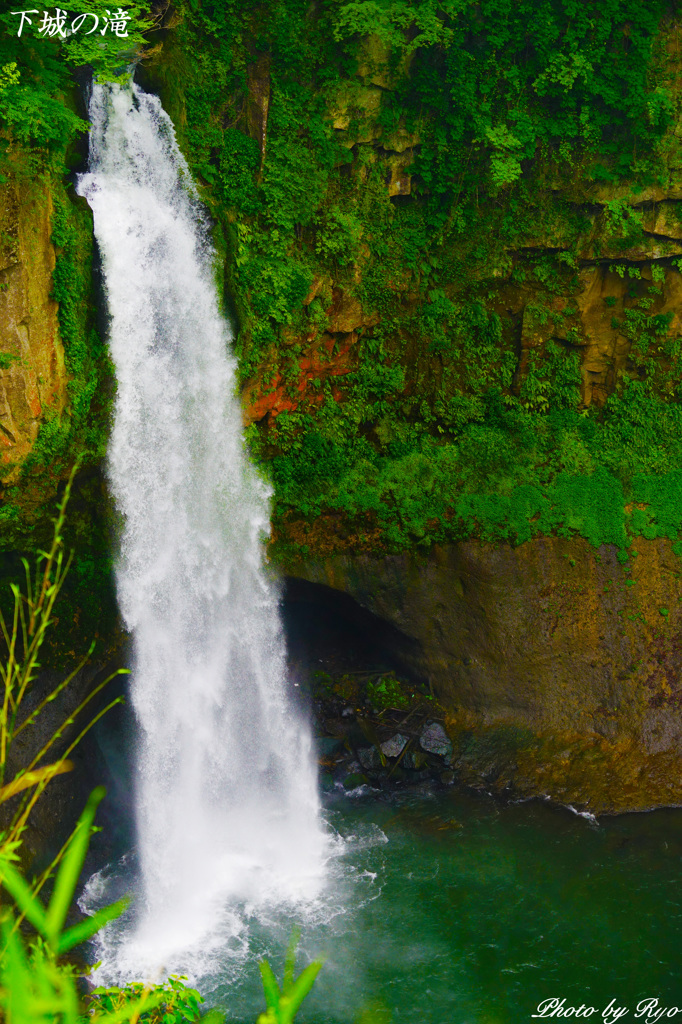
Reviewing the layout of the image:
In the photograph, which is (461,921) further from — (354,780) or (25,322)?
(25,322)

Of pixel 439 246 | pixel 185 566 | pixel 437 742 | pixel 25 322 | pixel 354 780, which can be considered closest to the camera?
pixel 25 322

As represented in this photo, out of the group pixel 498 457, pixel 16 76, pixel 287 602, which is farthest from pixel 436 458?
pixel 16 76

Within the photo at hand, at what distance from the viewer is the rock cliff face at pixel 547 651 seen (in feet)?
35.0

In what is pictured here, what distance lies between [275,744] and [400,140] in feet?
29.6

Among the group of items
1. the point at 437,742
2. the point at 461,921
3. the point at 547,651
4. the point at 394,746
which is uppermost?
the point at 547,651

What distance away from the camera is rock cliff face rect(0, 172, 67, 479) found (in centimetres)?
872

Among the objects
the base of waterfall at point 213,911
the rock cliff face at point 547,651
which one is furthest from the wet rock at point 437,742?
the base of waterfall at point 213,911

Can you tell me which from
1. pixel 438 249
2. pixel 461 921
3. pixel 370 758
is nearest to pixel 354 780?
pixel 370 758

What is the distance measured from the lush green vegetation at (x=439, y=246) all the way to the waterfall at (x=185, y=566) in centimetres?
63

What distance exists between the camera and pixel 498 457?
11711mm

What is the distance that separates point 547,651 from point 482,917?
3789 mm

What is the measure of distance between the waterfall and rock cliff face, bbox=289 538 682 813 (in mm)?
1616

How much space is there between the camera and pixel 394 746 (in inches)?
440

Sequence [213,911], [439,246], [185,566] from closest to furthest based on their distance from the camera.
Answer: [213,911] → [185,566] → [439,246]
